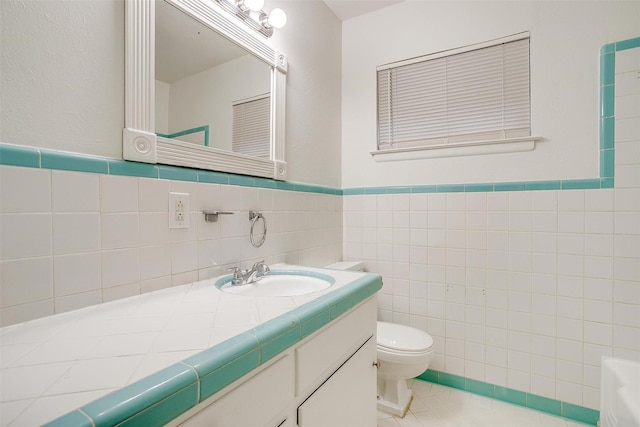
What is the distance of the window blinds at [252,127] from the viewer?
135 cm

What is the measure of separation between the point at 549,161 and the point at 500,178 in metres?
0.25

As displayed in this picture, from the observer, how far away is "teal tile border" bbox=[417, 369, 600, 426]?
1557 mm

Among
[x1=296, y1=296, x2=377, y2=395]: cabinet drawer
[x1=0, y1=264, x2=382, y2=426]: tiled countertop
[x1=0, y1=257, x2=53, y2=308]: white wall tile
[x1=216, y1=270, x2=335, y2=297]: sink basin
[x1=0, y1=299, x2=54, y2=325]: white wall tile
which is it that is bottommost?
[x1=296, y1=296, x2=377, y2=395]: cabinet drawer

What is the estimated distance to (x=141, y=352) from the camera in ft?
1.82

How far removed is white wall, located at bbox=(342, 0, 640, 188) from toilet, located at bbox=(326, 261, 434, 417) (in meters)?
0.98

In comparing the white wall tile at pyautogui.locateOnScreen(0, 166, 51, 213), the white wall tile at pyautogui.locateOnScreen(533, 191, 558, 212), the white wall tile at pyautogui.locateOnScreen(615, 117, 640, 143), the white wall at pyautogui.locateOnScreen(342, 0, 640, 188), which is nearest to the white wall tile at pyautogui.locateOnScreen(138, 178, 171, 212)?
the white wall tile at pyautogui.locateOnScreen(0, 166, 51, 213)

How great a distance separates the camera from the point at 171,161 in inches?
41.1

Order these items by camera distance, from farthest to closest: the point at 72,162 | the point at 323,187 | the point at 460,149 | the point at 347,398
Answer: the point at 323,187 → the point at 460,149 → the point at 347,398 → the point at 72,162

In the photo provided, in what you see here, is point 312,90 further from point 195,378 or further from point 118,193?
point 195,378

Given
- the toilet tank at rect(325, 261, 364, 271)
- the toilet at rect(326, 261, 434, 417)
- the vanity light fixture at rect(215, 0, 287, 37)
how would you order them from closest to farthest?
→ the vanity light fixture at rect(215, 0, 287, 37) < the toilet at rect(326, 261, 434, 417) < the toilet tank at rect(325, 261, 364, 271)

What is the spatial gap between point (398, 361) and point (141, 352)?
1.33m

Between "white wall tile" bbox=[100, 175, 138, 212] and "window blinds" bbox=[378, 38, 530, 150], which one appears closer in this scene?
"white wall tile" bbox=[100, 175, 138, 212]

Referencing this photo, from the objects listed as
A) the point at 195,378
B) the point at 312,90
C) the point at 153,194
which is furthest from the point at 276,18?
the point at 195,378

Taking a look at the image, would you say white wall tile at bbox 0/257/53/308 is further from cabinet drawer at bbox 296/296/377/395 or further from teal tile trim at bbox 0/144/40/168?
cabinet drawer at bbox 296/296/377/395
